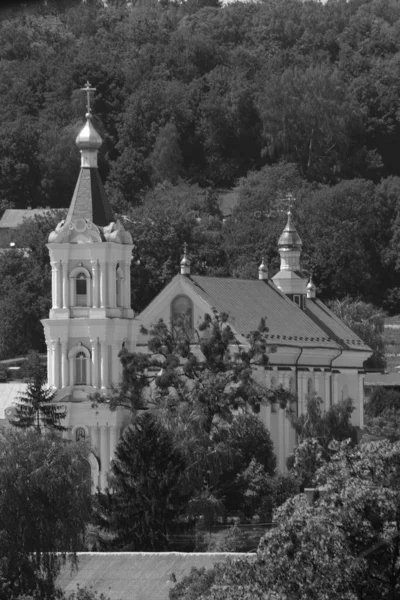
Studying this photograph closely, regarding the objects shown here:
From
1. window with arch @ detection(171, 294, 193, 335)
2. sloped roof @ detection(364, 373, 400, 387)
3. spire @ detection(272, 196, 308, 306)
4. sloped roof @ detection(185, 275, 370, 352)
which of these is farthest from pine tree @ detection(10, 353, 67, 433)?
sloped roof @ detection(364, 373, 400, 387)

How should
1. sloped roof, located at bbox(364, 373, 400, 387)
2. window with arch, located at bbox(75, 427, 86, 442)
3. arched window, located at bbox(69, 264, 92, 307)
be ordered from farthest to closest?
sloped roof, located at bbox(364, 373, 400, 387), arched window, located at bbox(69, 264, 92, 307), window with arch, located at bbox(75, 427, 86, 442)

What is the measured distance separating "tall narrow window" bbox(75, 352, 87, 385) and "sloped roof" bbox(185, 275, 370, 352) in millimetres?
4199

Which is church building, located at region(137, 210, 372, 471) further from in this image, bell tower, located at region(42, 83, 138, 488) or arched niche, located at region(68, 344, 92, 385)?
arched niche, located at region(68, 344, 92, 385)

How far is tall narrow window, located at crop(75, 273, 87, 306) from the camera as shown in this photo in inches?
3250

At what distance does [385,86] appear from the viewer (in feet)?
496

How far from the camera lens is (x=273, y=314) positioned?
286ft

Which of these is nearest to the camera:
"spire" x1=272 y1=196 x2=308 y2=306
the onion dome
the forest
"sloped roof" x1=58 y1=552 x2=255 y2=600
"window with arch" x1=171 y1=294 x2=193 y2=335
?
"sloped roof" x1=58 y1=552 x2=255 y2=600

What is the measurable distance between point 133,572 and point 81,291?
81.7ft

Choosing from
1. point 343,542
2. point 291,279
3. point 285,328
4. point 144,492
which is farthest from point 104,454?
point 343,542

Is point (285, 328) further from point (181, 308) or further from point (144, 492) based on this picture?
point (144, 492)

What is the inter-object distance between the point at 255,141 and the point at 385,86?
750cm

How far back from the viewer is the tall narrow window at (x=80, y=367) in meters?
81.9

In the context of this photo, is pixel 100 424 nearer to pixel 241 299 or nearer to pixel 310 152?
pixel 241 299

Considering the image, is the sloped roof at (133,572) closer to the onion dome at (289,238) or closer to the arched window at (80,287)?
the arched window at (80,287)
